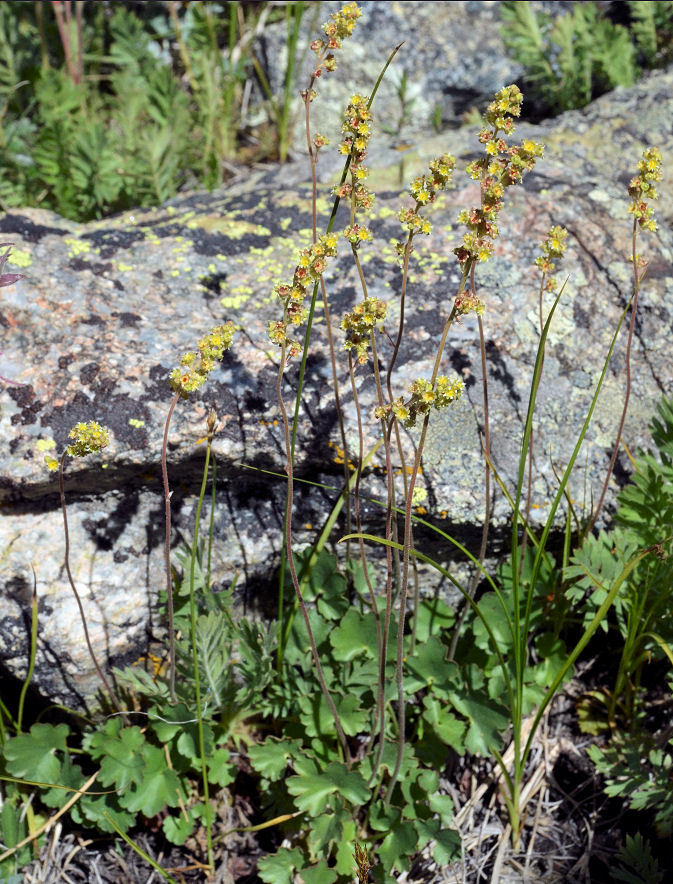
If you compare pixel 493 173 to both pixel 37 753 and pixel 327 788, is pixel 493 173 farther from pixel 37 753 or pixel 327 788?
pixel 37 753

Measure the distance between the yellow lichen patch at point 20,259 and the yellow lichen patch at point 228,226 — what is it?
69 cm

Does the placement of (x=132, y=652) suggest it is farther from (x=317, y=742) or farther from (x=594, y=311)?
(x=594, y=311)

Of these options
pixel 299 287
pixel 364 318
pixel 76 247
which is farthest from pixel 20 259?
pixel 364 318

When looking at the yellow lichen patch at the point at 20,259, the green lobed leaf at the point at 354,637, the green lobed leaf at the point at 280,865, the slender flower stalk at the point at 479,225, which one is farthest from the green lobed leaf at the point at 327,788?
the yellow lichen patch at the point at 20,259

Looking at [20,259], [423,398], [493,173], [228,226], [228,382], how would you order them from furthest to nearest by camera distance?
[228,226] → [20,259] → [228,382] → [493,173] → [423,398]

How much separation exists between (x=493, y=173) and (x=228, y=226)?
1.72m

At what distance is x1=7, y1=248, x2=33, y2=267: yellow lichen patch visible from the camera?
2801 mm

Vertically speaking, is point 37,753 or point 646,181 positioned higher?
point 646,181

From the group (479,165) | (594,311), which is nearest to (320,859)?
(479,165)

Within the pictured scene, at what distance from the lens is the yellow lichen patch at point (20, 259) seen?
9.19 ft

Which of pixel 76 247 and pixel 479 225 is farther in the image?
pixel 76 247

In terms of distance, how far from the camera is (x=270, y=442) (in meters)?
2.54

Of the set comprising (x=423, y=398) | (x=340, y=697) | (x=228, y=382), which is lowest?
(x=340, y=697)

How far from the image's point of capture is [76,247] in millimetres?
2994
